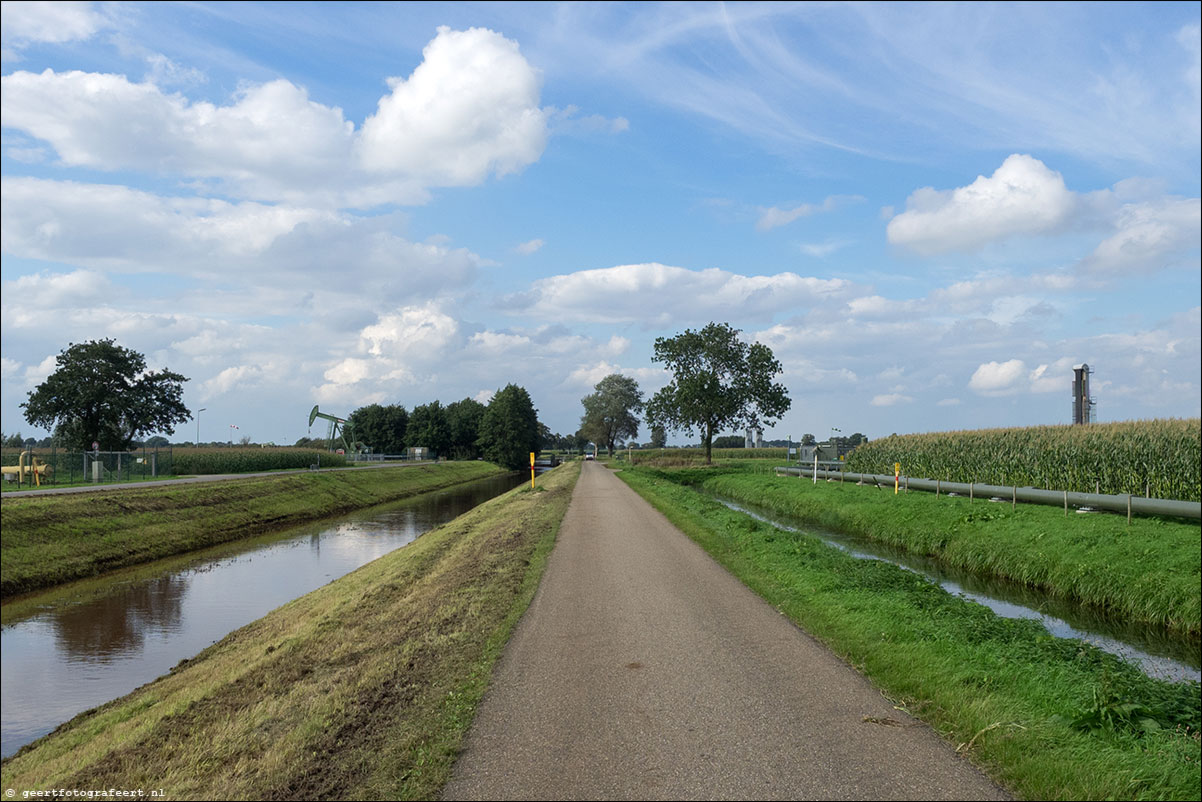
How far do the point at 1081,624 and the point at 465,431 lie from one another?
108 m

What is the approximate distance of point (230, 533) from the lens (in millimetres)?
29594

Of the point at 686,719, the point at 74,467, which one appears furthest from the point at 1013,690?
the point at 74,467

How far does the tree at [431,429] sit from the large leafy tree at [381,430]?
3.35m

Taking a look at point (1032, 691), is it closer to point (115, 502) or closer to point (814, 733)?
point (814, 733)

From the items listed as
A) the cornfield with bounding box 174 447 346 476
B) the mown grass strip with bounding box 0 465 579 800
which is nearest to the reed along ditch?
the mown grass strip with bounding box 0 465 579 800

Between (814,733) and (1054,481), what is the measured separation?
74.6ft

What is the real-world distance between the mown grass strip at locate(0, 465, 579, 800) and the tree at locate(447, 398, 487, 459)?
10179 centimetres

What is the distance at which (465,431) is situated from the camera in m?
117

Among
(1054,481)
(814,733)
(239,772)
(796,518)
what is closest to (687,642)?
(814,733)

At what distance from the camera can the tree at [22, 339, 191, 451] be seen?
58.3 metres

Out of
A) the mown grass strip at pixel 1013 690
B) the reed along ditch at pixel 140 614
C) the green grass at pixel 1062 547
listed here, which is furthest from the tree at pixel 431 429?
the mown grass strip at pixel 1013 690

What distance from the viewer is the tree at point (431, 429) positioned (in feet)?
358

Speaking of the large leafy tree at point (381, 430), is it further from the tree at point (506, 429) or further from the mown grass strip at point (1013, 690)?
the mown grass strip at point (1013, 690)

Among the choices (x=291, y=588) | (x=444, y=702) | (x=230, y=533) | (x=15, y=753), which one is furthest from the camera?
(x=230, y=533)
